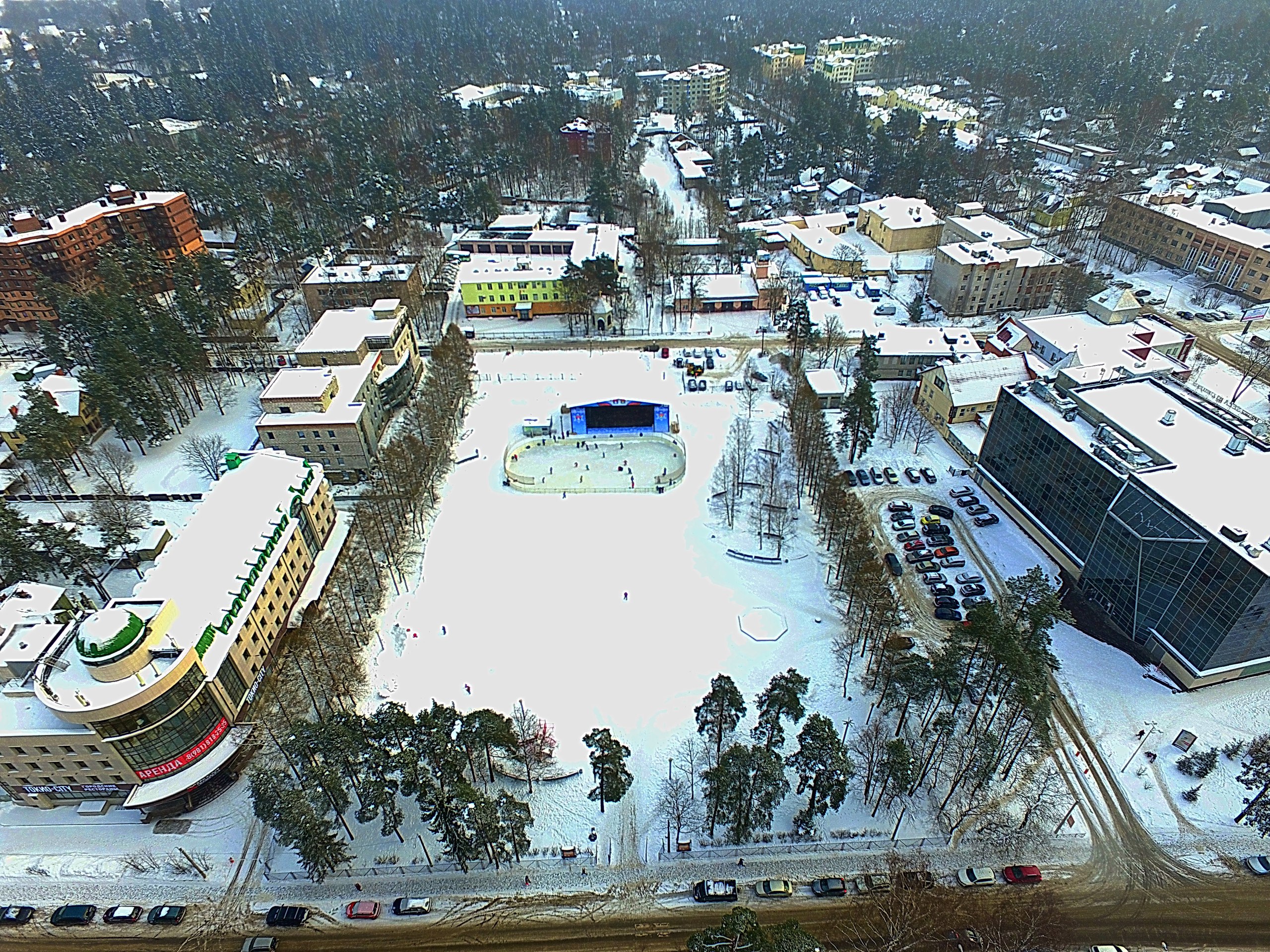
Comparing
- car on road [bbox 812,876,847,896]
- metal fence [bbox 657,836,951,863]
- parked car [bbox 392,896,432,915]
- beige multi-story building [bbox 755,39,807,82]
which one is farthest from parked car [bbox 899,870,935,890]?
beige multi-story building [bbox 755,39,807,82]

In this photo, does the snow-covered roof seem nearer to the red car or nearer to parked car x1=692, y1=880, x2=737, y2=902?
the red car

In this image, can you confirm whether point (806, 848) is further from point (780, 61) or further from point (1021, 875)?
point (780, 61)

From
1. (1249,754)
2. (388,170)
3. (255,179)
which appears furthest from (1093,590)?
(255,179)

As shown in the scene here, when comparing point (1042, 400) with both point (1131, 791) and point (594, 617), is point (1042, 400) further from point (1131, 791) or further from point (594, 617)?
point (594, 617)

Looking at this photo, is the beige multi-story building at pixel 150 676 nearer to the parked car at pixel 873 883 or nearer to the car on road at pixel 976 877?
the parked car at pixel 873 883

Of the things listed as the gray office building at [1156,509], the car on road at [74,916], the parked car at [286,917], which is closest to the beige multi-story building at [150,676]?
the car on road at [74,916]
